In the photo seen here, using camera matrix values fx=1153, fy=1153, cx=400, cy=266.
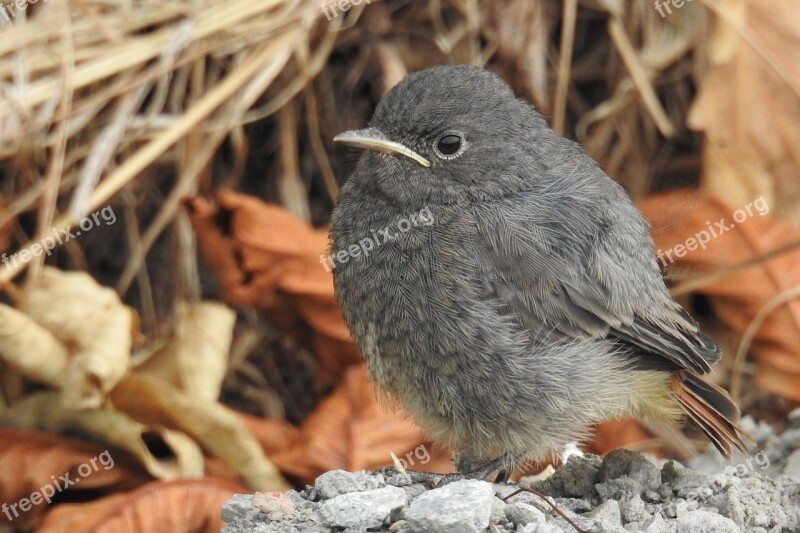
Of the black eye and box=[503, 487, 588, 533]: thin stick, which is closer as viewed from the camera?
box=[503, 487, 588, 533]: thin stick

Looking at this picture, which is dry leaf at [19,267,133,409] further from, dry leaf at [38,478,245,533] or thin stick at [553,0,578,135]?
thin stick at [553,0,578,135]

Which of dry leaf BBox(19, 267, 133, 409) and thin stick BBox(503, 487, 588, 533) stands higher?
dry leaf BBox(19, 267, 133, 409)

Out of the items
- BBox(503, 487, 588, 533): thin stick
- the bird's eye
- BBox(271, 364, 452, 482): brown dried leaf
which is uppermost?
the bird's eye

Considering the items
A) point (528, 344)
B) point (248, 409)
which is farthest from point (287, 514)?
point (248, 409)

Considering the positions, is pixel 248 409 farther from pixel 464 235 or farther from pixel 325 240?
pixel 464 235

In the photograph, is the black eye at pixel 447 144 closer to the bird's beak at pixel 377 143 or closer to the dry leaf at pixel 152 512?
the bird's beak at pixel 377 143

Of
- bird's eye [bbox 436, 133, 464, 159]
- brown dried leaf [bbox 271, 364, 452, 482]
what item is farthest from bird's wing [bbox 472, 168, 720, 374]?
brown dried leaf [bbox 271, 364, 452, 482]

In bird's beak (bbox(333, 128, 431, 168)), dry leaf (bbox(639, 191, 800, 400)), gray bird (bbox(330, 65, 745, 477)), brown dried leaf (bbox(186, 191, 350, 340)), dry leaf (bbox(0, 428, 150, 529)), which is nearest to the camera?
gray bird (bbox(330, 65, 745, 477))
